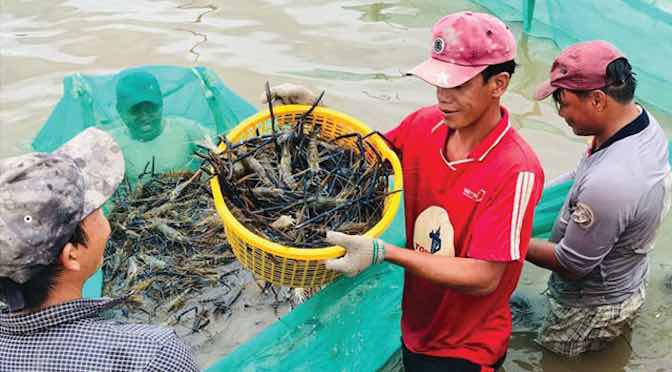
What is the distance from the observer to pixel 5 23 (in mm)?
6824

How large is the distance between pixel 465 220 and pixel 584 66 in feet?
2.86

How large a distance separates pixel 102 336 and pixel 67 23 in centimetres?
623

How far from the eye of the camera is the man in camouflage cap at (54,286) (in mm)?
1401

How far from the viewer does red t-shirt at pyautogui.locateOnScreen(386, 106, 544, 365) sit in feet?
6.45

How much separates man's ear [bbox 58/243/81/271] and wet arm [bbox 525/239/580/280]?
1.97 meters

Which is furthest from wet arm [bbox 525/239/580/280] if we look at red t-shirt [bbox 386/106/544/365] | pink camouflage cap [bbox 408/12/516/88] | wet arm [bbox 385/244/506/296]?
pink camouflage cap [bbox 408/12/516/88]

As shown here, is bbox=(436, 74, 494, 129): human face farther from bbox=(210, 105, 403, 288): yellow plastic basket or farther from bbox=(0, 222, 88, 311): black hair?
bbox=(0, 222, 88, 311): black hair

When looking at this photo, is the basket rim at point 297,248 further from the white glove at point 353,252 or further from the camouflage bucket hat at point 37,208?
the camouflage bucket hat at point 37,208

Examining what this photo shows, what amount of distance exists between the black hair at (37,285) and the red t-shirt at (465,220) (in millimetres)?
1151

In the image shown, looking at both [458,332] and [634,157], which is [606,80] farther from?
[458,332]

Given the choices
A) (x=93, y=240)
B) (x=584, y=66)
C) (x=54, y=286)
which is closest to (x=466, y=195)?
(x=584, y=66)

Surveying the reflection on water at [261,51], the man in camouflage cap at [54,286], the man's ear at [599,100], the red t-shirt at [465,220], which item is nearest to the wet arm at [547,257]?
the red t-shirt at [465,220]

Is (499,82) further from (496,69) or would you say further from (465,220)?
(465,220)

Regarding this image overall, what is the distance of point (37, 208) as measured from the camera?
1.41 meters
